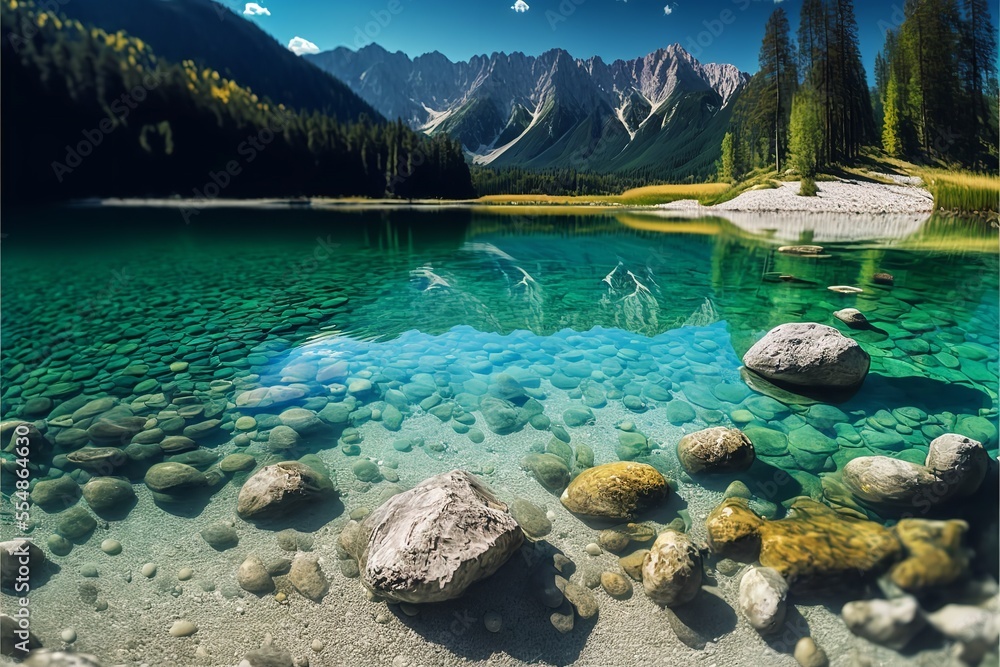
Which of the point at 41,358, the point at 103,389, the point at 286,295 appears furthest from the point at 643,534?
the point at 286,295

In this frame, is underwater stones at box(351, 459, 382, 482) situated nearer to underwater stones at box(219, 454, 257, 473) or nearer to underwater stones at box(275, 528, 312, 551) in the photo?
underwater stones at box(275, 528, 312, 551)

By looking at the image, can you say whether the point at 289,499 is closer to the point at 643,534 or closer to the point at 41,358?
the point at 643,534

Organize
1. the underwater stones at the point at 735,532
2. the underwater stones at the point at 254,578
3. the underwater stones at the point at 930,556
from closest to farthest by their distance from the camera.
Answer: the underwater stones at the point at 930,556 < the underwater stones at the point at 254,578 < the underwater stones at the point at 735,532

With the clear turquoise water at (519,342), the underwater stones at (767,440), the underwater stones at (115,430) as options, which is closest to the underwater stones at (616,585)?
the clear turquoise water at (519,342)

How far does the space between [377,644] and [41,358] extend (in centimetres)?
1144

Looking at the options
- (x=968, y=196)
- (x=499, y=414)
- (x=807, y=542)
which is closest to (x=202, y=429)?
(x=499, y=414)

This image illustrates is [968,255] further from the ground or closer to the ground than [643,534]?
further from the ground

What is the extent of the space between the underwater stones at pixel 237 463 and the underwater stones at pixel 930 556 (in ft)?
22.7

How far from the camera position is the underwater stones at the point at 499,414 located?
668cm

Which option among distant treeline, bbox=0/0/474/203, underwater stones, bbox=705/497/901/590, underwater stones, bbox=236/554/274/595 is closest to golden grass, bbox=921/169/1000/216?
underwater stones, bbox=705/497/901/590

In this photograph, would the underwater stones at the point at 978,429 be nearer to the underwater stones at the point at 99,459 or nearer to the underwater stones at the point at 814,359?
the underwater stones at the point at 814,359

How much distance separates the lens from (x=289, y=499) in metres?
4.91

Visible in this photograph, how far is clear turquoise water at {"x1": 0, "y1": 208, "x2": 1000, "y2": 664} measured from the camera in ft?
21.2

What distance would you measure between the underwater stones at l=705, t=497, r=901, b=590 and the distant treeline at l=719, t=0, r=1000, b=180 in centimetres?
6603
